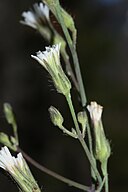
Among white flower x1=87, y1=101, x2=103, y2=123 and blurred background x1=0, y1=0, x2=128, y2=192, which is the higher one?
blurred background x1=0, y1=0, x2=128, y2=192

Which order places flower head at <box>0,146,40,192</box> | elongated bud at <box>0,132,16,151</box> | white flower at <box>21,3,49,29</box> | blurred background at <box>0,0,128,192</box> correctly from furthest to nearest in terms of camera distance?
1. blurred background at <box>0,0,128,192</box>
2. white flower at <box>21,3,49,29</box>
3. elongated bud at <box>0,132,16,151</box>
4. flower head at <box>0,146,40,192</box>

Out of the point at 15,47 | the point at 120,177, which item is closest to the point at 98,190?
the point at 120,177

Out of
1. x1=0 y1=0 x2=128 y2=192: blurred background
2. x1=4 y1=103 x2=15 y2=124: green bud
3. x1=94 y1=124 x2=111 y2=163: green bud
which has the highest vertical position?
x1=0 y1=0 x2=128 y2=192: blurred background

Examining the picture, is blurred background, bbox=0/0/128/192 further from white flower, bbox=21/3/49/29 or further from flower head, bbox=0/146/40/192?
flower head, bbox=0/146/40/192

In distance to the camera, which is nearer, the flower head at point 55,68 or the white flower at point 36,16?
the flower head at point 55,68

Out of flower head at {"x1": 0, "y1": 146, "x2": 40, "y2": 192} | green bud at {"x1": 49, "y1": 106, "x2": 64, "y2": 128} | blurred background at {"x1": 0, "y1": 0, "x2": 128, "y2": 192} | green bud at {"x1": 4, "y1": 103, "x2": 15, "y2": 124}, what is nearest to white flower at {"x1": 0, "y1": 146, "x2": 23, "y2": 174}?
flower head at {"x1": 0, "y1": 146, "x2": 40, "y2": 192}

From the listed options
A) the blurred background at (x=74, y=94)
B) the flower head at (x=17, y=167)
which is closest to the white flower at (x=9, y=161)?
the flower head at (x=17, y=167)

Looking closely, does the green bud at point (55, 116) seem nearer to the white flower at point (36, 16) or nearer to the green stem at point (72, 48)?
the green stem at point (72, 48)

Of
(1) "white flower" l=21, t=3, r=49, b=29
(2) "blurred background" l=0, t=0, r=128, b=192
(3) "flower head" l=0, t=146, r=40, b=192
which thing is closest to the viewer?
(3) "flower head" l=0, t=146, r=40, b=192
